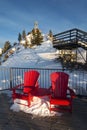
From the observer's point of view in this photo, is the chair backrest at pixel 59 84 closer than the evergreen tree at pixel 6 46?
Yes

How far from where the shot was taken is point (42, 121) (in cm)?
571

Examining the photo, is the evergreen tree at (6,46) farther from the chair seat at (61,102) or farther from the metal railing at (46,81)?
the chair seat at (61,102)

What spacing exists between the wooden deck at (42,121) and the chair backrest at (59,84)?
65 centimetres

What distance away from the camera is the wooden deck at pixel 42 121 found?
5.29 m

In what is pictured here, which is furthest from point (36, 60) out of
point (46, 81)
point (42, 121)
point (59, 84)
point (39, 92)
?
point (42, 121)

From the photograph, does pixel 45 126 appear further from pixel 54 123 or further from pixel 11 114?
pixel 11 114

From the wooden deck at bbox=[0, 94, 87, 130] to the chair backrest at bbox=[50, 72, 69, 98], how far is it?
647 mm

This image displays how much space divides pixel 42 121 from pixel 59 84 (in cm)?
152

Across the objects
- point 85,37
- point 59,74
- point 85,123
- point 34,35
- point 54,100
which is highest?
point 34,35

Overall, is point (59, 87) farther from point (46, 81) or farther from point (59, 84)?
point (46, 81)

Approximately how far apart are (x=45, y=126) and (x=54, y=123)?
0.32 metres

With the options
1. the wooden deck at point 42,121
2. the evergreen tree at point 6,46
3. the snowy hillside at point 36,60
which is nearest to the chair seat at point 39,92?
the wooden deck at point 42,121

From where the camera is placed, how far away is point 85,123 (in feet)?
18.3

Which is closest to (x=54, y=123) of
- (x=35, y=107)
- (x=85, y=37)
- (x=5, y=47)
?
(x=35, y=107)
